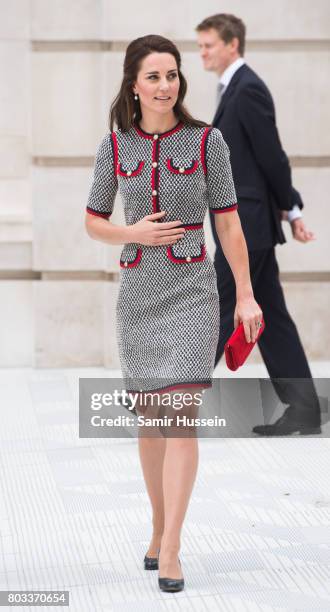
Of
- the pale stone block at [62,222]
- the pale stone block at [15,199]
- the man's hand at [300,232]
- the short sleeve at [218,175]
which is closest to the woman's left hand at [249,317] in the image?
the short sleeve at [218,175]

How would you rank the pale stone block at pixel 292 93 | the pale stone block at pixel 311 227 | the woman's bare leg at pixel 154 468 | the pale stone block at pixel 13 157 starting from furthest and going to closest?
the pale stone block at pixel 13 157, the pale stone block at pixel 311 227, the pale stone block at pixel 292 93, the woman's bare leg at pixel 154 468

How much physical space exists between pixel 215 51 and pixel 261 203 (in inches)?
32.2

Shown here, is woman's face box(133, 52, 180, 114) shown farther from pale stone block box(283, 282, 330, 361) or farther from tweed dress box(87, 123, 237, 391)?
pale stone block box(283, 282, 330, 361)

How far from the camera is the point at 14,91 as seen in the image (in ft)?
25.1

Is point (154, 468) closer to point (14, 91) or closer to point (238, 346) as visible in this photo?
point (238, 346)

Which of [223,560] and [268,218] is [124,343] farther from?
[268,218]

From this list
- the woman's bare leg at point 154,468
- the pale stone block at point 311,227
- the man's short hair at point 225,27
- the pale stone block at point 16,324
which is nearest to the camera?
the woman's bare leg at point 154,468

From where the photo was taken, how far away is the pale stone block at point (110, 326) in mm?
7336

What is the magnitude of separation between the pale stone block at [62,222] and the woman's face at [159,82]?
3.59 metres

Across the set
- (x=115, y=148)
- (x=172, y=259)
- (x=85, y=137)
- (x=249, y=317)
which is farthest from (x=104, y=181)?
(x=85, y=137)

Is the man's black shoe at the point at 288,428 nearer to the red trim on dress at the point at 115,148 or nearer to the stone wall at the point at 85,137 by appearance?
the stone wall at the point at 85,137

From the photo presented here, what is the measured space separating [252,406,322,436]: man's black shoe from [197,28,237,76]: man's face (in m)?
1.80

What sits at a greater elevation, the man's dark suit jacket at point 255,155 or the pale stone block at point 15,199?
the man's dark suit jacket at point 255,155

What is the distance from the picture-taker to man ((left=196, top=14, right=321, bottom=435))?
555 cm
